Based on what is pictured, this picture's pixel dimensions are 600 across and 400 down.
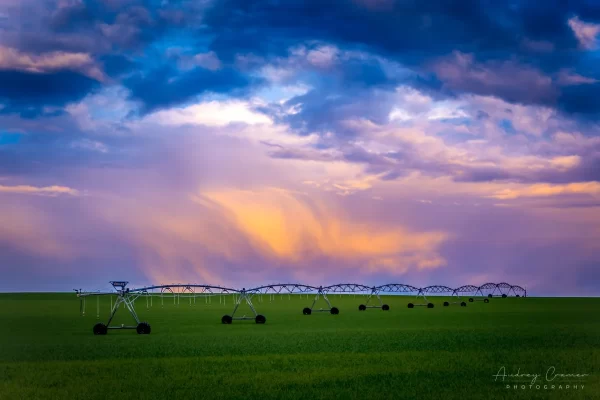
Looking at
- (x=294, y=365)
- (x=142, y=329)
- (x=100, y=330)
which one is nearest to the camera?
(x=294, y=365)

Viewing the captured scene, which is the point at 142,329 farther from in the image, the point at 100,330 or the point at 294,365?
the point at 294,365

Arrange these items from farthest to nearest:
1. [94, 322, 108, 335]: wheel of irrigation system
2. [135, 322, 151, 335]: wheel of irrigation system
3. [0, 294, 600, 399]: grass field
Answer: [135, 322, 151, 335]: wheel of irrigation system → [94, 322, 108, 335]: wheel of irrigation system → [0, 294, 600, 399]: grass field

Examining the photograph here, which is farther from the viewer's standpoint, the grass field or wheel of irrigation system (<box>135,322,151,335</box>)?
wheel of irrigation system (<box>135,322,151,335</box>)

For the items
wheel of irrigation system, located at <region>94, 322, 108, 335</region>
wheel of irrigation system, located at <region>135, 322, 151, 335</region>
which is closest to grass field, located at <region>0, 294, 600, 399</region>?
wheel of irrigation system, located at <region>94, 322, 108, 335</region>

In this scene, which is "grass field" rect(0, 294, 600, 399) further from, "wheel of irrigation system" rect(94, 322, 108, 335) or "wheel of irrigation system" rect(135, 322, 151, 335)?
"wheel of irrigation system" rect(135, 322, 151, 335)

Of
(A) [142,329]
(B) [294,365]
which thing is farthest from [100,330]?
(B) [294,365]

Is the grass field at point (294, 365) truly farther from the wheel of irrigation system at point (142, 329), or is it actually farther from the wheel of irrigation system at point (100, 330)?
the wheel of irrigation system at point (142, 329)

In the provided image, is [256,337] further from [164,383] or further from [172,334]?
[164,383]

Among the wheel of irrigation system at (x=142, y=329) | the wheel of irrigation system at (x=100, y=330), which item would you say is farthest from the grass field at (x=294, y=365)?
the wheel of irrigation system at (x=142, y=329)

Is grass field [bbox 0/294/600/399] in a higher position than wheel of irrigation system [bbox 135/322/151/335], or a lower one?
lower

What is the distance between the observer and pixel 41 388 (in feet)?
85.3

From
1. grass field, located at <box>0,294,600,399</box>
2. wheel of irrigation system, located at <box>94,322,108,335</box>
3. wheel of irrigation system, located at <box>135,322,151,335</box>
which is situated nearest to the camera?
grass field, located at <box>0,294,600,399</box>

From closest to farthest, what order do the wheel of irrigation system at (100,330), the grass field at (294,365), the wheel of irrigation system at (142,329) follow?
the grass field at (294,365)
the wheel of irrigation system at (100,330)
the wheel of irrigation system at (142,329)

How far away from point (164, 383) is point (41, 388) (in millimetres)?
4960
